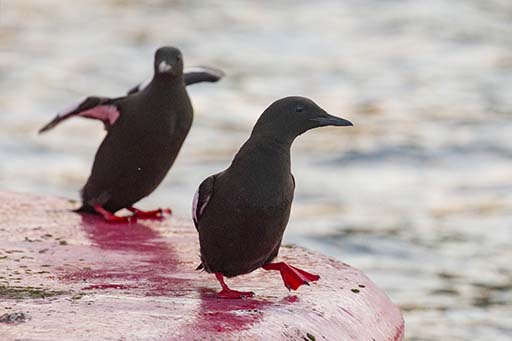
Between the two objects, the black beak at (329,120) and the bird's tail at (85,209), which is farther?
the bird's tail at (85,209)

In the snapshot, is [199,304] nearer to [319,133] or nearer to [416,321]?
[416,321]

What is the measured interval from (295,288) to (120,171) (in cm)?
188

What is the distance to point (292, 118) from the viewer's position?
538 cm

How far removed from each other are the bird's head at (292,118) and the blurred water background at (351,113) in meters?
4.13

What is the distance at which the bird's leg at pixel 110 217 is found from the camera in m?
7.15

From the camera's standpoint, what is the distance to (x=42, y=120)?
14609mm

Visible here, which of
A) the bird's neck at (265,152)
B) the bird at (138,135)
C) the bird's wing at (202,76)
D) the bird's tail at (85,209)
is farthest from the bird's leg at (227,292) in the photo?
the bird's wing at (202,76)

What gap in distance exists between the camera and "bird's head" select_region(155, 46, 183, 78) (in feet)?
22.0

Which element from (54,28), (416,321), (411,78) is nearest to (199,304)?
(416,321)

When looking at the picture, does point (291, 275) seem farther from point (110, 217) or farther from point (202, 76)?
point (202, 76)

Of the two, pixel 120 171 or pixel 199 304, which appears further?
pixel 120 171

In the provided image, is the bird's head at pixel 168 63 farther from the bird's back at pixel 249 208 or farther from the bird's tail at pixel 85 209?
the bird's back at pixel 249 208

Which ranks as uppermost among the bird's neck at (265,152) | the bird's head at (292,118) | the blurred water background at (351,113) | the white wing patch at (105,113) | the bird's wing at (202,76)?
the bird's head at (292,118)

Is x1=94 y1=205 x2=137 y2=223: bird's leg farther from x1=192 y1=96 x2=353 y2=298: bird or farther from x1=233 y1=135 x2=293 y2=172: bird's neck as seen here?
x1=233 y1=135 x2=293 y2=172: bird's neck
